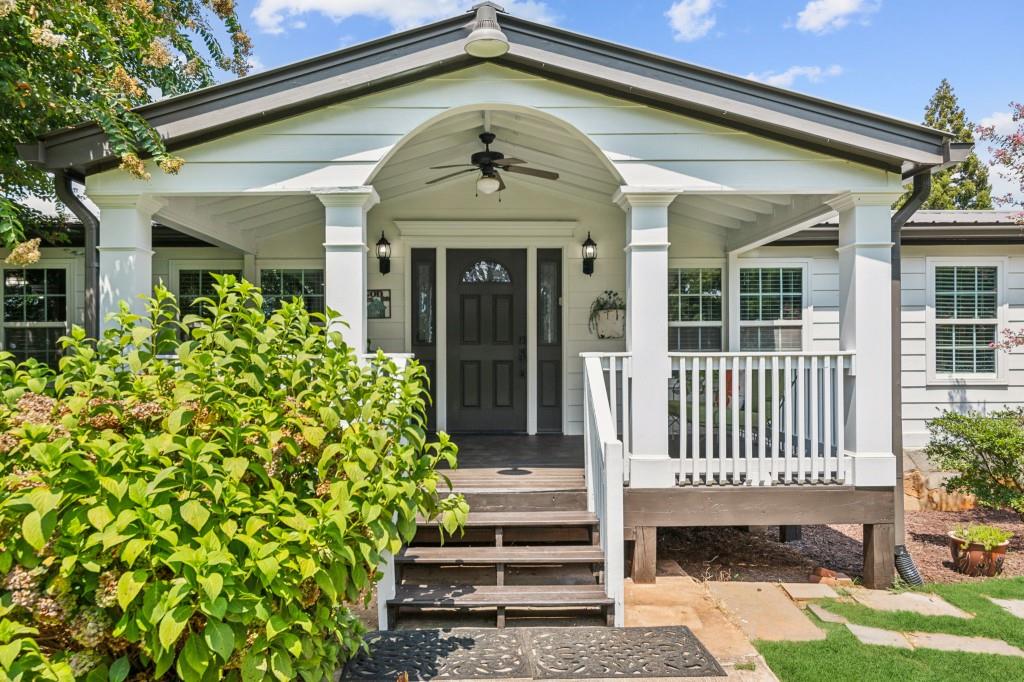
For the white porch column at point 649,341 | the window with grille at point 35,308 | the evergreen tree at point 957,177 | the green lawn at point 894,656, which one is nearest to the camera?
the green lawn at point 894,656

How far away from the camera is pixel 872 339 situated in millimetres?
4207

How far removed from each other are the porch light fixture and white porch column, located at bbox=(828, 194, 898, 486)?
252 cm

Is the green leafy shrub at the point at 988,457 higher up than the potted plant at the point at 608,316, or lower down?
lower down

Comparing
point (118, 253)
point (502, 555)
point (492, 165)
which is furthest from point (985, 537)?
point (118, 253)

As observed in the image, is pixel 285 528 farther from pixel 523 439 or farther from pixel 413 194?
pixel 413 194

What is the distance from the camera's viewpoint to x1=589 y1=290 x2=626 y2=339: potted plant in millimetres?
6422

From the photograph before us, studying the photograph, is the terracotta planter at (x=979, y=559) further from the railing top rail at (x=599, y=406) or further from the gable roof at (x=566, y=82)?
the railing top rail at (x=599, y=406)

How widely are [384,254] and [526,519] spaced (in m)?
3.45

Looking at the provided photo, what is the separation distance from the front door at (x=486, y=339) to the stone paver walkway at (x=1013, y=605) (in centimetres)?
406

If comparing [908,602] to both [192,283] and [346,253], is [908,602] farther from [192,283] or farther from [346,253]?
[192,283]

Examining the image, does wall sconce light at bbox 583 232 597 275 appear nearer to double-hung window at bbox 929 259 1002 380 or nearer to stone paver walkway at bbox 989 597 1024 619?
double-hung window at bbox 929 259 1002 380

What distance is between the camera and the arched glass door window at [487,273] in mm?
6645

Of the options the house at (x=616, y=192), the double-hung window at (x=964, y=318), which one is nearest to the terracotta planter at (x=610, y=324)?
the house at (x=616, y=192)

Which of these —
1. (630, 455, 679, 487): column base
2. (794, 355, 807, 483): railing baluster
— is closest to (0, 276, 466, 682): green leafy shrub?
(630, 455, 679, 487): column base
